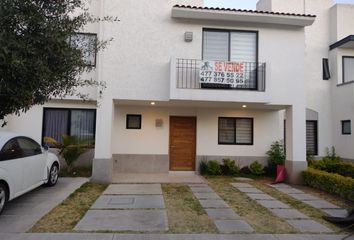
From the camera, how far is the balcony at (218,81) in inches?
408

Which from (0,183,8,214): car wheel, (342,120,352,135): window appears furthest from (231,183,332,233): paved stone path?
(342,120,352,135): window

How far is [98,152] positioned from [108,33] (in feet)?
13.8

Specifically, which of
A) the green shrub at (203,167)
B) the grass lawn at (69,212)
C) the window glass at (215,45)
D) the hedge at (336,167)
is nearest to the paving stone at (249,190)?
the green shrub at (203,167)

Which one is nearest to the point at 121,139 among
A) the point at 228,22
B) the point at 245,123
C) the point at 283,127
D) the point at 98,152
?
the point at 98,152

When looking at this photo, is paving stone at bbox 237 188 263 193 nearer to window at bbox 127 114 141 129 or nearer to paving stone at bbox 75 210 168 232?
paving stone at bbox 75 210 168 232

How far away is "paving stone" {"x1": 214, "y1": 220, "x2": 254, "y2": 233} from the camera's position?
5.87 meters

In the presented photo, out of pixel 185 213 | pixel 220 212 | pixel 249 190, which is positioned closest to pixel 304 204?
pixel 249 190

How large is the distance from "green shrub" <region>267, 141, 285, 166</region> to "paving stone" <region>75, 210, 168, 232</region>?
23.4 feet

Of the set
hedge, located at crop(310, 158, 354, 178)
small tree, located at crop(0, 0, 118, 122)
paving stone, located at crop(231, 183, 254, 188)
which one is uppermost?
small tree, located at crop(0, 0, 118, 122)

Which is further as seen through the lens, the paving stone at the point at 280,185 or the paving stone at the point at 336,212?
the paving stone at the point at 280,185

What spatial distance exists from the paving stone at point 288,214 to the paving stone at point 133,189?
11.0 feet

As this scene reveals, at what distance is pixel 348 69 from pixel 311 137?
3636mm

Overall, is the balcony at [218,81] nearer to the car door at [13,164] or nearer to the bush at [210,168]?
the bush at [210,168]

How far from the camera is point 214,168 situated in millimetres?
12320
